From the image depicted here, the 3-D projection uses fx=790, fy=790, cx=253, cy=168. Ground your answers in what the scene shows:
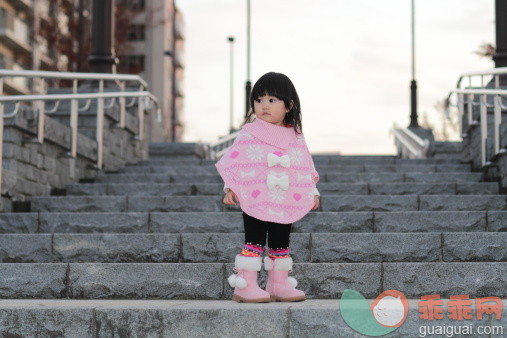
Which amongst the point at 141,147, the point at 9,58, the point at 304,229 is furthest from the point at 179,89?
the point at 304,229

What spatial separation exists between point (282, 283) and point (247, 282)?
236 millimetres

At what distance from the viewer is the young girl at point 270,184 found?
477cm

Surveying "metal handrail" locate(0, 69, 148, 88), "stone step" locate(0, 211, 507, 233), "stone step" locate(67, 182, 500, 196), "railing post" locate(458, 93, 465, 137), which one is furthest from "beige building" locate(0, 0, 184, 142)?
"stone step" locate(0, 211, 507, 233)

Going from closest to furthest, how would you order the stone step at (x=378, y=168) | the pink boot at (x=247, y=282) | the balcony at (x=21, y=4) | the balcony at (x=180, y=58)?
the pink boot at (x=247, y=282) → the stone step at (x=378, y=168) → the balcony at (x=21, y=4) → the balcony at (x=180, y=58)

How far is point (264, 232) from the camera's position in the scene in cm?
486

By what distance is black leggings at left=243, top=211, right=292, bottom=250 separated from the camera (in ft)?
15.8

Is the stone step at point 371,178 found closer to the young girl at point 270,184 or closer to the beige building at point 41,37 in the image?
the young girl at point 270,184

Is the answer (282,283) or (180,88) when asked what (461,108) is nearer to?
(282,283)

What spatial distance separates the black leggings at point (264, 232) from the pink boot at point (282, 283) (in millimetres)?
100

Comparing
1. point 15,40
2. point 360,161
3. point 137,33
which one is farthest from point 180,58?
point 360,161

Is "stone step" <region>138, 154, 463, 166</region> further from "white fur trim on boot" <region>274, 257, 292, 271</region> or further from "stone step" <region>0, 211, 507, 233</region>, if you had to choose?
"white fur trim on boot" <region>274, 257, 292, 271</region>

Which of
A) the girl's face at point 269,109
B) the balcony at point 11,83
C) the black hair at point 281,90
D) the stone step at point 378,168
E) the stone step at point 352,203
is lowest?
the stone step at point 352,203

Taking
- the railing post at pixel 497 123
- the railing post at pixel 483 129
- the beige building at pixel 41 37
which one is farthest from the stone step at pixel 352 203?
the beige building at pixel 41 37

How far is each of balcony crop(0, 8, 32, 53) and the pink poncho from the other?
37.7 meters
